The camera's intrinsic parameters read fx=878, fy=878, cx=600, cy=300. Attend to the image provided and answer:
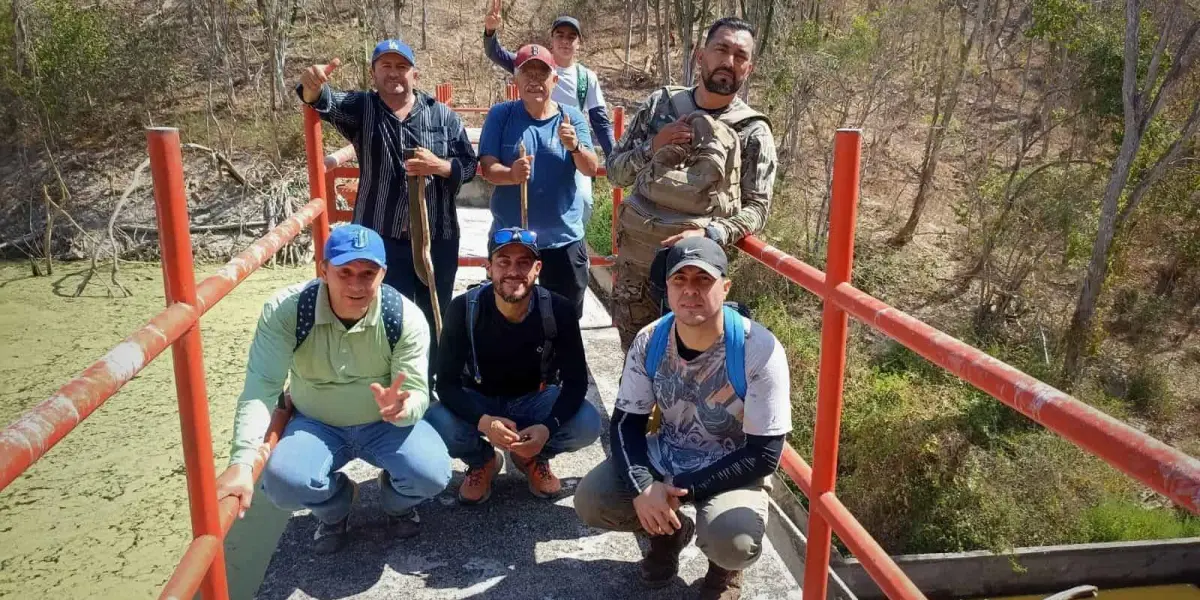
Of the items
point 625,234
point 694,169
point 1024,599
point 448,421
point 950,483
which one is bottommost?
point 1024,599

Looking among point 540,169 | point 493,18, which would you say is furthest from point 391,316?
point 493,18

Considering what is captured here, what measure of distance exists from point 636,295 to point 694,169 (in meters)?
0.56

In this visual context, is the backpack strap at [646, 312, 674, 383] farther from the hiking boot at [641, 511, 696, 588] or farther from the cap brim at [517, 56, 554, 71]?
the cap brim at [517, 56, 554, 71]

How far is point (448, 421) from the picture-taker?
3186mm

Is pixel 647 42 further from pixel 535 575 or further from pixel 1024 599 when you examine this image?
pixel 535 575

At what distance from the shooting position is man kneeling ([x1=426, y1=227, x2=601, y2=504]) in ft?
10.2

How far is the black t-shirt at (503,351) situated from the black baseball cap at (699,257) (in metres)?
0.75

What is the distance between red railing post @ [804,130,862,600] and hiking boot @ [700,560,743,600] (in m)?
0.27

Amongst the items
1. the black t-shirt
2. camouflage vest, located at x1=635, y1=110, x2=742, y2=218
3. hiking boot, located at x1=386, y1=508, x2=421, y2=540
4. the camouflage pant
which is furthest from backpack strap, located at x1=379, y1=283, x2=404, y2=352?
camouflage vest, located at x1=635, y1=110, x2=742, y2=218

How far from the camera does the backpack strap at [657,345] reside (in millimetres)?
2678

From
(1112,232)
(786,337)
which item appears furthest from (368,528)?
(1112,232)

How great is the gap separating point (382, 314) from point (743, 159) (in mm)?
1398

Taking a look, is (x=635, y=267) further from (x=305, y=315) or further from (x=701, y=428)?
(x=305, y=315)

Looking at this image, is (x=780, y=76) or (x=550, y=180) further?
(x=780, y=76)
